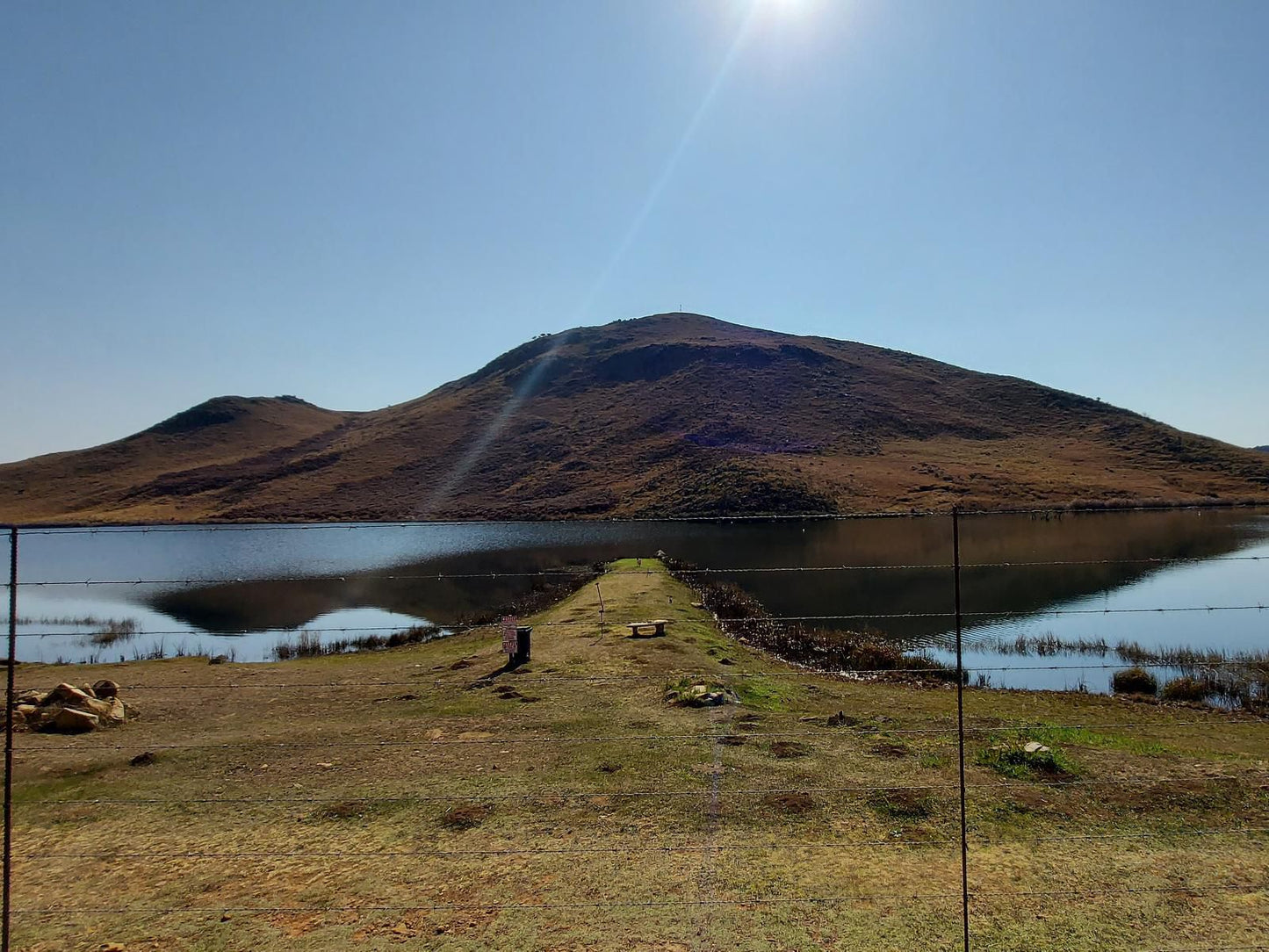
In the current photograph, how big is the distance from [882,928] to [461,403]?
652 feet

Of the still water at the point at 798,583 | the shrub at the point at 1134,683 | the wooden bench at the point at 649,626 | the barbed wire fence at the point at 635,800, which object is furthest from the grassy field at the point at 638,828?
the wooden bench at the point at 649,626

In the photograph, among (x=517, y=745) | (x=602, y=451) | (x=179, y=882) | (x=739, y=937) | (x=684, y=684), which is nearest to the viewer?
(x=739, y=937)

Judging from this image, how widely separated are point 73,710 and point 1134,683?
92.4 feet

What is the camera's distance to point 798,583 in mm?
44406

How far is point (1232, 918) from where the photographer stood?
7059 millimetres

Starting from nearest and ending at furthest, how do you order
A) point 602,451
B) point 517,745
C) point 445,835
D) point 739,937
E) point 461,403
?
1. point 739,937
2. point 445,835
3. point 517,745
4. point 602,451
5. point 461,403

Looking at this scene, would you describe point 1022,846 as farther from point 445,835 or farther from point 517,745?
point 517,745

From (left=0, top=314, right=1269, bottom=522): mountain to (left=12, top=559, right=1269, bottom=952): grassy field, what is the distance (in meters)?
80.2

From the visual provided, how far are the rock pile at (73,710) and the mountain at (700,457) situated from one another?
8067 cm

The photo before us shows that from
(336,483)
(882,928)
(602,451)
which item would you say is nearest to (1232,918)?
(882,928)

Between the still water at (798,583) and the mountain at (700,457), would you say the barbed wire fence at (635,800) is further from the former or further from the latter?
the mountain at (700,457)

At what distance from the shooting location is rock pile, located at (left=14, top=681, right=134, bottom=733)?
15367mm

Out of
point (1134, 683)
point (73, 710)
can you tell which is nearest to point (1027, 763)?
point (1134, 683)

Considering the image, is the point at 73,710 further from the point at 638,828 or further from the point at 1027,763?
the point at 1027,763
